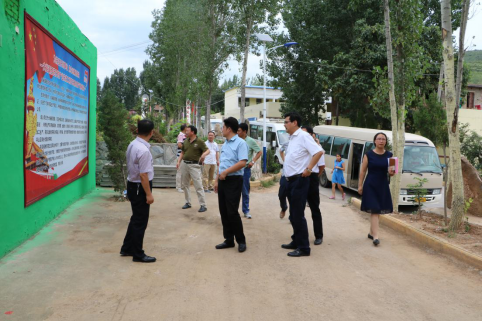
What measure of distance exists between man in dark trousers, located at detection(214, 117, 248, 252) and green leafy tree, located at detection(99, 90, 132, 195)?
4.32 metres

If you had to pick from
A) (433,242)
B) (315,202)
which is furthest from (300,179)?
(433,242)

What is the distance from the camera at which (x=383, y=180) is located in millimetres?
6238

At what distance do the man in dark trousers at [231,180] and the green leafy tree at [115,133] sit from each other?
4318 millimetres

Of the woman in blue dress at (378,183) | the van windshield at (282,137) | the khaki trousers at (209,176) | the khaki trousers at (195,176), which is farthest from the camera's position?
the van windshield at (282,137)

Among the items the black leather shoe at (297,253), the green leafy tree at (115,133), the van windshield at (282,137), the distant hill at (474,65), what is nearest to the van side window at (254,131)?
the van windshield at (282,137)

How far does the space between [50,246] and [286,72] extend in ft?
80.3

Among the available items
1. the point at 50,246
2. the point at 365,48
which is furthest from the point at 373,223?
the point at 365,48

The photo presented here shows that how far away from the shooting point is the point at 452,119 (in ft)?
21.4

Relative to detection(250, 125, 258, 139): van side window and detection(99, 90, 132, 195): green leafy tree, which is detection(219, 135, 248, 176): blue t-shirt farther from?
detection(250, 125, 258, 139): van side window

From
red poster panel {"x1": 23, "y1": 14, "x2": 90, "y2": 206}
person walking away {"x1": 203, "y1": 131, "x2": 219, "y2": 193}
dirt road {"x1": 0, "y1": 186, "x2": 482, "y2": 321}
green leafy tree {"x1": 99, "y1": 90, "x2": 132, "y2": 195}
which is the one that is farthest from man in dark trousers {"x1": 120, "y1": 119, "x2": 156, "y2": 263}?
person walking away {"x1": 203, "y1": 131, "x2": 219, "y2": 193}

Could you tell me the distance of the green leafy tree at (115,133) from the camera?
9.23 m

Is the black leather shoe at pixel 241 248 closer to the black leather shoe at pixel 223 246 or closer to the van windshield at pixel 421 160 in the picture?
the black leather shoe at pixel 223 246

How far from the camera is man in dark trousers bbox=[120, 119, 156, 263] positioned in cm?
490

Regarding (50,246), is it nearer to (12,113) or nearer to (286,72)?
(12,113)
